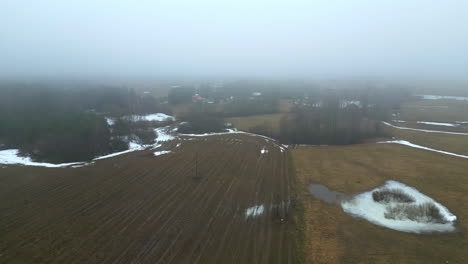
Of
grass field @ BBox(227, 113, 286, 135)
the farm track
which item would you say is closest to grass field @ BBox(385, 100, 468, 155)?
grass field @ BBox(227, 113, 286, 135)

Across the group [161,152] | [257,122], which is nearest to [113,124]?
[161,152]

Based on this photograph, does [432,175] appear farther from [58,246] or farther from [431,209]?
[58,246]

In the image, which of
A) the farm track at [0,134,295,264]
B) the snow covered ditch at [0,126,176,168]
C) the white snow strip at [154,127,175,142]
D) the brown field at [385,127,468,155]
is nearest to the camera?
the farm track at [0,134,295,264]

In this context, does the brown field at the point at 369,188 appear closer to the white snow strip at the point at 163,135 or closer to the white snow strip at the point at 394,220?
the white snow strip at the point at 394,220

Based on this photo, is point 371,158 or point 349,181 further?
point 371,158

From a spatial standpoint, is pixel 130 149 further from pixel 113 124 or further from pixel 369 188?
pixel 369 188

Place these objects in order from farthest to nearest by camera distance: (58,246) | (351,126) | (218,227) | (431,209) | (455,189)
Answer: (351,126) → (455,189) → (431,209) → (218,227) → (58,246)

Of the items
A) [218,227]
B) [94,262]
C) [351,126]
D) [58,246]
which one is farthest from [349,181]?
[58,246]

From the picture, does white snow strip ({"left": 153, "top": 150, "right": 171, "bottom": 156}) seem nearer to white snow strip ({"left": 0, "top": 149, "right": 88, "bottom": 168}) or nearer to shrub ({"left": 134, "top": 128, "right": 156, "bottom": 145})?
shrub ({"left": 134, "top": 128, "right": 156, "bottom": 145})
